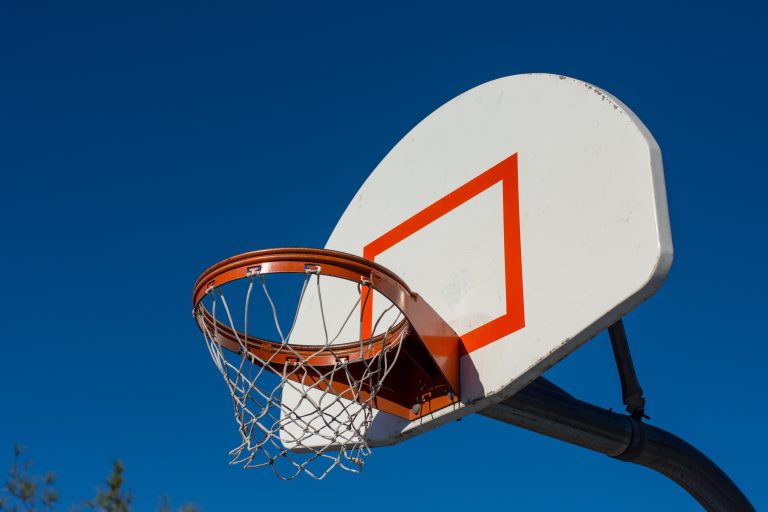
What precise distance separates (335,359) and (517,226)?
895 millimetres

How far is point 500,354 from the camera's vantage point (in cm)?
365

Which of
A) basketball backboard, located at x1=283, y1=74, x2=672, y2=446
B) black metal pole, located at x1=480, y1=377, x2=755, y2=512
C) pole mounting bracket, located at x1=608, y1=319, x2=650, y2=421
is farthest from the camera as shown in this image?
pole mounting bracket, located at x1=608, y1=319, x2=650, y2=421

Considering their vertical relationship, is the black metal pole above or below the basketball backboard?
below

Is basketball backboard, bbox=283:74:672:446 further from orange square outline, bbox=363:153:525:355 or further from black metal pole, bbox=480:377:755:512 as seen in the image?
black metal pole, bbox=480:377:755:512

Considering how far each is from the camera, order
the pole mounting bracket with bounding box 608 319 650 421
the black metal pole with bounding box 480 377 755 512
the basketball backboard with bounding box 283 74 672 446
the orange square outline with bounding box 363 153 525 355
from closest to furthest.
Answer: the basketball backboard with bounding box 283 74 672 446 < the orange square outline with bounding box 363 153 525 355 < the black metal pole with bounding box 480 377 755 512 < the pole mounting bracket with bounding box 608 319 650 421

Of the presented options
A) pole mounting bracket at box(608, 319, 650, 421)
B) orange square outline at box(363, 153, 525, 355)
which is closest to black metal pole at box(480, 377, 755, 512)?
pole mounting bracket at box(608, 319, 650, 421)

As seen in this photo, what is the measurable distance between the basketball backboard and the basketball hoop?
98mm

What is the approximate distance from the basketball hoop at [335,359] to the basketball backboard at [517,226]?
3.9 inches

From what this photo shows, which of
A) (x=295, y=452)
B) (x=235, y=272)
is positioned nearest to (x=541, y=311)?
(x=235, y=272)

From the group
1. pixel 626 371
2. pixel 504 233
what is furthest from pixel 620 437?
pixel 504 233

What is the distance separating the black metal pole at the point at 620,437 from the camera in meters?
3.88

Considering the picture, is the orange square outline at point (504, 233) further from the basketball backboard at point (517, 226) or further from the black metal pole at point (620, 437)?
the black metal pole at point (620, 437)

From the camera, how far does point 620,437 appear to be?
4156 millimetres

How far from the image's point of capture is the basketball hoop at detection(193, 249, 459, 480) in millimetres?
3637
